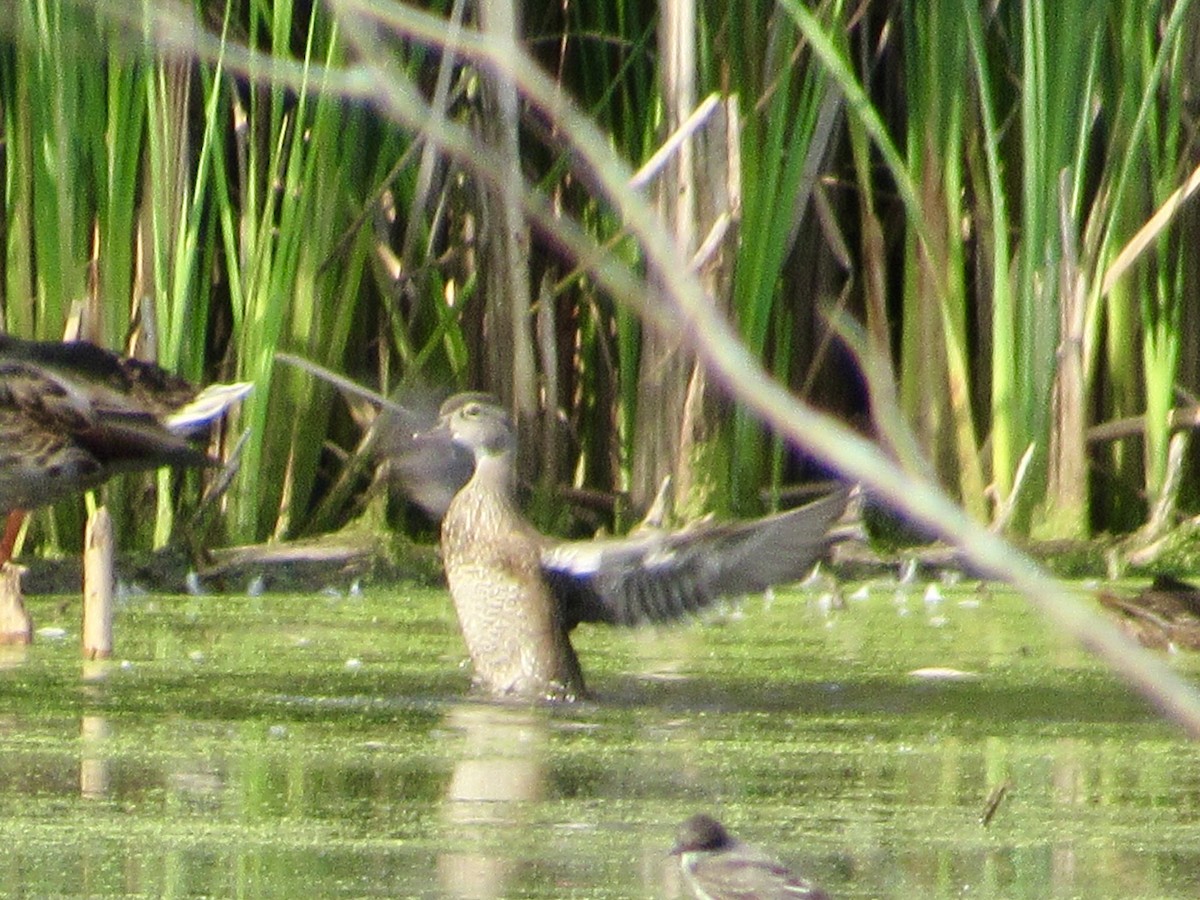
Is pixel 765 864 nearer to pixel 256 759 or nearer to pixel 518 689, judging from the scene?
pixel 256 759

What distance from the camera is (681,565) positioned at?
14.0 feet

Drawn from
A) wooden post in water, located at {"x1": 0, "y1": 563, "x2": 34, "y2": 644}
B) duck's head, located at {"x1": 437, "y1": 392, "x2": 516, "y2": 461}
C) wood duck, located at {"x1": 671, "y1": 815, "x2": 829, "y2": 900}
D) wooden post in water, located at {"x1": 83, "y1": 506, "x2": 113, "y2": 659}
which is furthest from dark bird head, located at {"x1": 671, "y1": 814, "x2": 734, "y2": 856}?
wooden post in water, located at {"x1": 0, "y1": 563, "x2": 34, "y2": 644}

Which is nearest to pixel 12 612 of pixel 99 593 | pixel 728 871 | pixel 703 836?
pixel 99 593

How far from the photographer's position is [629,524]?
5.91 m

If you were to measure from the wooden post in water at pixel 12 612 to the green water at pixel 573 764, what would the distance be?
0.04m

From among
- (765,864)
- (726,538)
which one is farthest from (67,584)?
(765,864)

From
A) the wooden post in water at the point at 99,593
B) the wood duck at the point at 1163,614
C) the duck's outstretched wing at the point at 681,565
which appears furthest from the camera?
the wood duck at the point at 1163,614

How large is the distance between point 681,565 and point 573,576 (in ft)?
0.77

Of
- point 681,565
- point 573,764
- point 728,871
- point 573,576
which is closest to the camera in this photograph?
point 728,871

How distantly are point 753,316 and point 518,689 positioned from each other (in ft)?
5.89

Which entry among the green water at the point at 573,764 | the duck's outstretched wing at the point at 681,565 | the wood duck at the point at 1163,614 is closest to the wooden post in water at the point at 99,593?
the green water at the point at 573,764

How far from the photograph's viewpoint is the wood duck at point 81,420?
14.9 ft

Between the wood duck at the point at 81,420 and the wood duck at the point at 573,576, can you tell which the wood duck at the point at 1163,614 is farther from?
the wood duck at the point at 81,420

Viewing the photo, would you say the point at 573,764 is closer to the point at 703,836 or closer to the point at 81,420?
the point at 703,836
